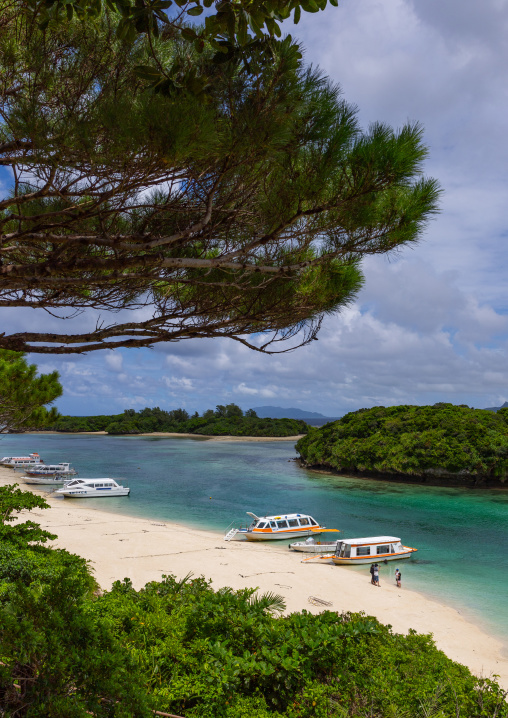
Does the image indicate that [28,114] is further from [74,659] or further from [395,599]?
[395,599]

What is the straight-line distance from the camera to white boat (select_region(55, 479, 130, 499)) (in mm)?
28688

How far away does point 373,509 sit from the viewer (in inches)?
1059

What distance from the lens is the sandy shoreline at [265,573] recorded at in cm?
1045

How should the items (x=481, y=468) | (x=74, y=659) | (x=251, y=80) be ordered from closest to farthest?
1. (x=74, y=659)
2. (x=251, y=80)
3. (x=481, y=468)

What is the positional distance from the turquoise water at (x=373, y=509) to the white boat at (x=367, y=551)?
431mm

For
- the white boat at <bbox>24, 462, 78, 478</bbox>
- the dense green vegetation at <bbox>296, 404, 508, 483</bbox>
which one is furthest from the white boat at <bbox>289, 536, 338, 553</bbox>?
the white boat at <bbox>24, 462, 78, 478</bbox>

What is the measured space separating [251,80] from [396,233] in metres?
2.28

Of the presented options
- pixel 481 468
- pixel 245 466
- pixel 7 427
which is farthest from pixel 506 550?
pixel 245 466

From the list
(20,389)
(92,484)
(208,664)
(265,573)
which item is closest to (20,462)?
(92,484)

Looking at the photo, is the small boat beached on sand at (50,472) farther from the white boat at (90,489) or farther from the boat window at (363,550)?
the boat window at (363,550)

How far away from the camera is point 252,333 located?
6.45m

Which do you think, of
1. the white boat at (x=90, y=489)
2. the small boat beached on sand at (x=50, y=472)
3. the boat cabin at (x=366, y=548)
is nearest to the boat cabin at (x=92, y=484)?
the white boat at (x=90, y=489)

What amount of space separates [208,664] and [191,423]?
344ft

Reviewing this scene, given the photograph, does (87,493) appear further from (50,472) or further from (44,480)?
(50,472)
